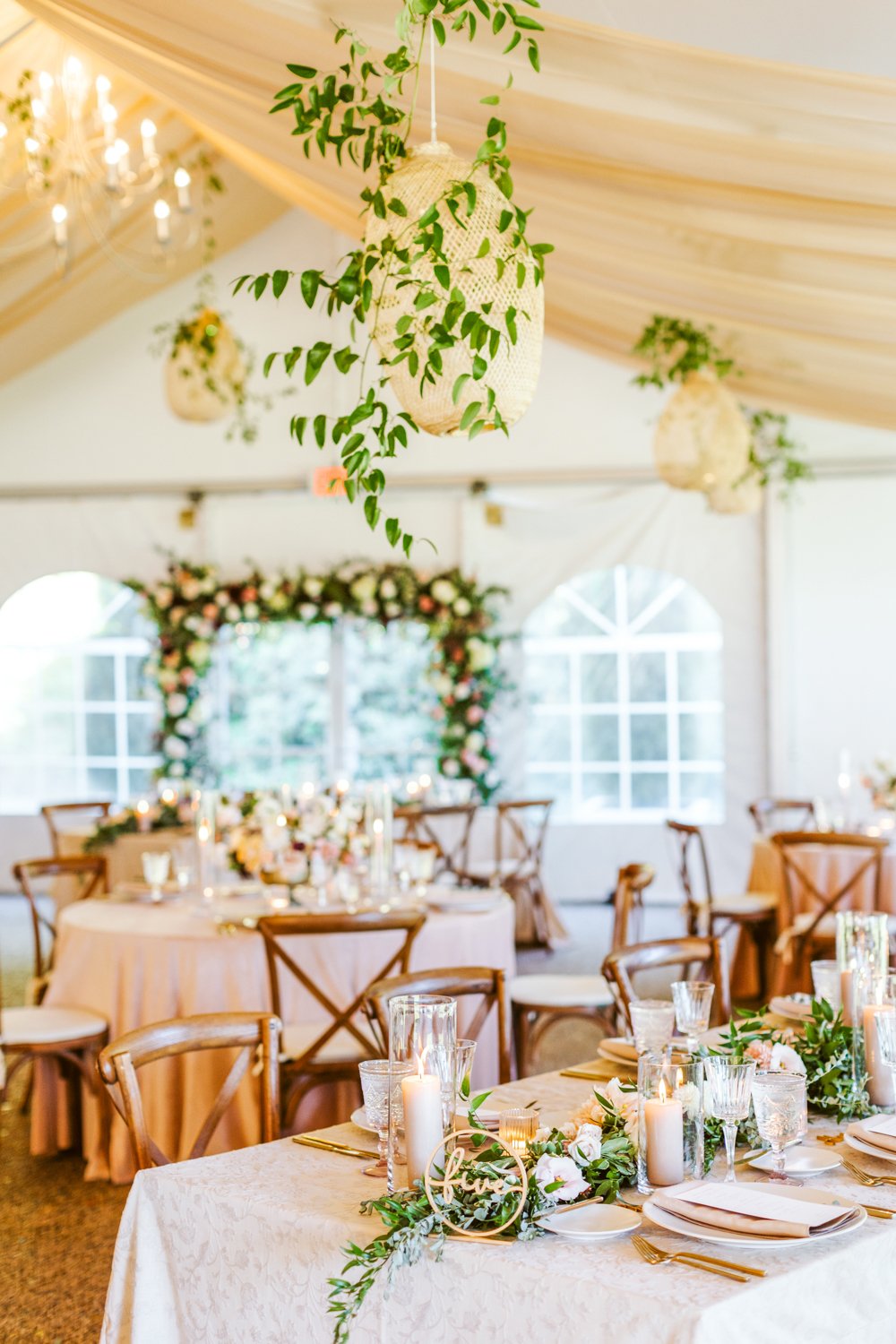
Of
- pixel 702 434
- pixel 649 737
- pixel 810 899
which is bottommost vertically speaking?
pixel 810 899

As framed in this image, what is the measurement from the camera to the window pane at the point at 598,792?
33.4ft

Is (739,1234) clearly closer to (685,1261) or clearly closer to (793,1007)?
(685,1261)

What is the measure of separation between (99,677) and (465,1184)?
9.59 meters

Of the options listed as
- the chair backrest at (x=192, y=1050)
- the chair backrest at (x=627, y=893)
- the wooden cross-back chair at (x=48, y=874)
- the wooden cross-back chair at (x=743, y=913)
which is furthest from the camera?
the wooden cross-back chair at (x=743, y=913)

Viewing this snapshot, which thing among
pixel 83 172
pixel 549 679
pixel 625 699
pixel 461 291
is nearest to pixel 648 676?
pixel 625 699

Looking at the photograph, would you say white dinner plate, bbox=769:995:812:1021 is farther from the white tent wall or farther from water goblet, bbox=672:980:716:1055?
the white tent wall

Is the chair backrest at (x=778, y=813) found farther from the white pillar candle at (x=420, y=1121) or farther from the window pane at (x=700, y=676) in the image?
the white pillar candle at (x=420, y=1121)

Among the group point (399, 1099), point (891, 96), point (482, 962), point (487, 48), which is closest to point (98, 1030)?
point (482, 962)

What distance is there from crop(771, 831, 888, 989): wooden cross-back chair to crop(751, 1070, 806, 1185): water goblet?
3.80 meters

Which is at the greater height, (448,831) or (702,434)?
(702,434)

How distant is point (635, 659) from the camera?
1016 centimetres

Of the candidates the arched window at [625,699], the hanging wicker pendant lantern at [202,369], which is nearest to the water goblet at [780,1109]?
the hanging wicker pendant lantern at [202,369]

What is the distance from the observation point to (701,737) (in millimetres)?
10031

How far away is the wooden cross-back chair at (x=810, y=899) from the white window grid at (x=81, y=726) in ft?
19.4
